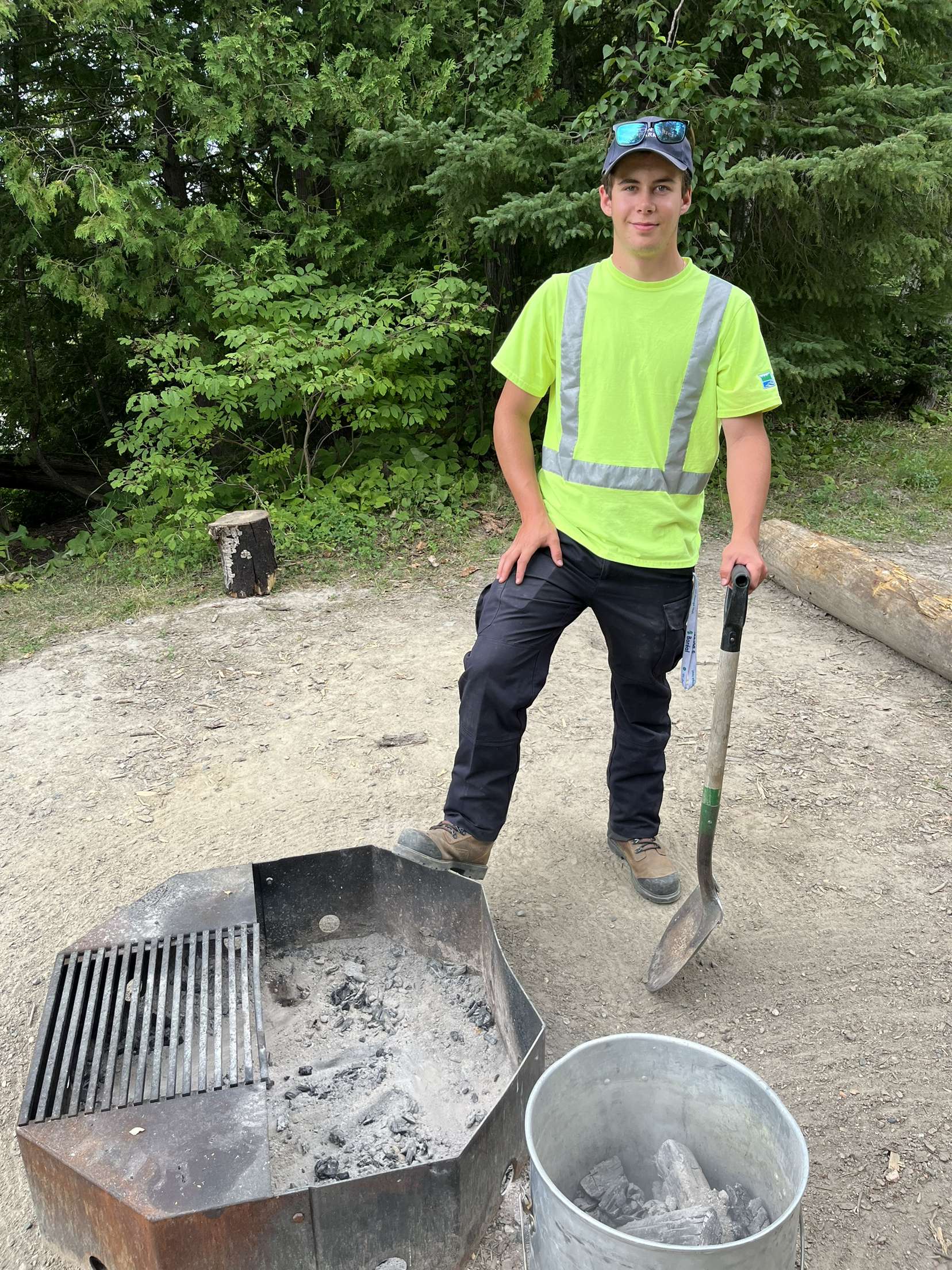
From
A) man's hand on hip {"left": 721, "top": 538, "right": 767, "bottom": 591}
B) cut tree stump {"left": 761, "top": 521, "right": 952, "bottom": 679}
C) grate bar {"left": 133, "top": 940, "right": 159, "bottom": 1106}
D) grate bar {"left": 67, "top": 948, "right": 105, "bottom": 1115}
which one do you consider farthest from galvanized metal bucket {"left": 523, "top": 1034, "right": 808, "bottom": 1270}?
cut tree stump {"left": 761, "top": 521, "right": 952, "bottom": 679}

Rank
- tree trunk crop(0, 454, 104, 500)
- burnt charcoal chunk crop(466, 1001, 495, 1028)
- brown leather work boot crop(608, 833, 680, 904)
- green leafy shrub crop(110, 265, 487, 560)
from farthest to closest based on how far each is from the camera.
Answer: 1. tree trunk crop(0, 454, 104, 500)
2. green leafy shrub crop(110, 265, 487, 560)
3. brown leather work boot crop(608, 833, 680, 904)
4. burnt charcoal chunk crop(466, 1001, 495, 1028)

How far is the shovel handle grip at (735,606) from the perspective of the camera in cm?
234

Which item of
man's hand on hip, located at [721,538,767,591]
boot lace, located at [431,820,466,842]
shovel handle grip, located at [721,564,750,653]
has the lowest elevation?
boot lace, located at [431,820,466,842]

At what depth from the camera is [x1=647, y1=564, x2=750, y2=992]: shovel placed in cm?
236

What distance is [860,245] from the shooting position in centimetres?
636

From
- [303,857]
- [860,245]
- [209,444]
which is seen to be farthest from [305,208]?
[303,857]

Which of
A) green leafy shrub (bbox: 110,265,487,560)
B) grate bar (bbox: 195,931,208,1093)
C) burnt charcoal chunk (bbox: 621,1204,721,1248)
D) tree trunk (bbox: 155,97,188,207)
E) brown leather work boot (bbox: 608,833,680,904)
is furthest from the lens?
tree trunk (bbox: 155,97,188,207)

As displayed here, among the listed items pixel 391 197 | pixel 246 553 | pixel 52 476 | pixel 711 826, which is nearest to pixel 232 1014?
pixel 711 826

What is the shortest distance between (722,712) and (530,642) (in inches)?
21.3

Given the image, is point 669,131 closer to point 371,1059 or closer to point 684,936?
point 684,936

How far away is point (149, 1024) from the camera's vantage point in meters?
2.24

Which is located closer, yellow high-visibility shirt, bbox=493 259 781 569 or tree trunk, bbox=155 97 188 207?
yellow high-visibility shirt, bbox=493 259 781 569

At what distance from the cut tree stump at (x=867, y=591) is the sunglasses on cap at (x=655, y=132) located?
10.0 ft

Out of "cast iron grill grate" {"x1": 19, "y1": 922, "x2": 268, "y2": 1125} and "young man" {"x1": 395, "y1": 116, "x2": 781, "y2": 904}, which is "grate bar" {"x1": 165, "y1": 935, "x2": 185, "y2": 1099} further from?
"young man" {"x1": 395, "y1": 116, "x2": 781, "y2": 904}
